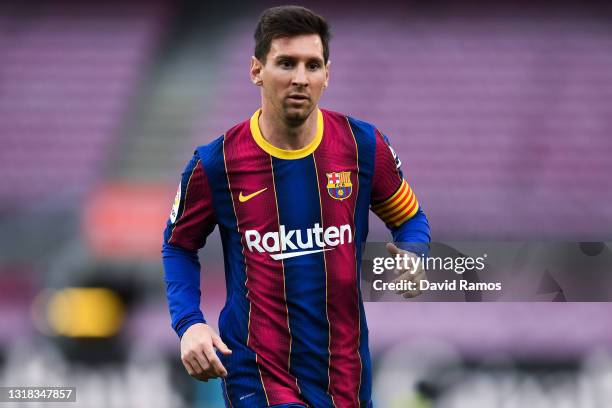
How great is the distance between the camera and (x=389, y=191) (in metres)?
2.81

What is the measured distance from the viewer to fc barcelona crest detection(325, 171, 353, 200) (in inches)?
105

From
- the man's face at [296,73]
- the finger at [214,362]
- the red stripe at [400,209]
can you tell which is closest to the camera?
the finger at [214,362]

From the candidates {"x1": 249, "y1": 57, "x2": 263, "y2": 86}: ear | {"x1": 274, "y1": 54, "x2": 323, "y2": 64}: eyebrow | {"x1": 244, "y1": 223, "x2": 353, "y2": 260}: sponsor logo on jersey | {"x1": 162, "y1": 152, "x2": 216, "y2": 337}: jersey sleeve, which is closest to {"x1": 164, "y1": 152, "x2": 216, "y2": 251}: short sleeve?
{"x1": 162, "y1": 152, "x2": 216, "y2": 337}: jersey sleeve

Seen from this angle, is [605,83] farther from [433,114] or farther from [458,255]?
[458,255]

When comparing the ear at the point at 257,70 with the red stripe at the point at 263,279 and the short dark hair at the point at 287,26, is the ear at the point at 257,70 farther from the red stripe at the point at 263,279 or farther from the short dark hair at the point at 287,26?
the red stripe at the point at 263,279

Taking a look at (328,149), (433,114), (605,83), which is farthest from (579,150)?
(328,149)

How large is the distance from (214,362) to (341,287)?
424mm

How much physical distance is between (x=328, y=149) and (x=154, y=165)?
201 inches

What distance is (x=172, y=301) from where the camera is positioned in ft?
8.91

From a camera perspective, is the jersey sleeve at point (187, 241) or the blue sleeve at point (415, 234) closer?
the jersey sleeve at point (187, 241)

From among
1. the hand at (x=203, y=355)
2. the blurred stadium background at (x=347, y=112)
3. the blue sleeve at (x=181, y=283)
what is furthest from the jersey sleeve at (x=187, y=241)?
the blurred stadium background at (x=347, y=112)

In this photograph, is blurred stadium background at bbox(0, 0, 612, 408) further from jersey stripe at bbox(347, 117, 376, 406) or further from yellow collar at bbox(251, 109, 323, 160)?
yellow collar at bbox(251, 109, 323, 160)

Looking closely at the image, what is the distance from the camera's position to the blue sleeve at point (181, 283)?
8.73ft

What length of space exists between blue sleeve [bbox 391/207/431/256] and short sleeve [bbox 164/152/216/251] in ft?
1.76
